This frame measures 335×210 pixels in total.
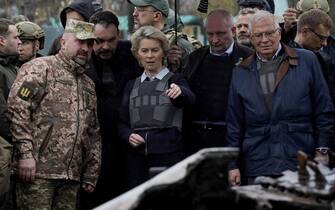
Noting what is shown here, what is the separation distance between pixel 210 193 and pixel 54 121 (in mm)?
3443

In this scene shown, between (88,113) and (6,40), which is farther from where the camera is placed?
(6,40)

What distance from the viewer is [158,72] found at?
8266 mm

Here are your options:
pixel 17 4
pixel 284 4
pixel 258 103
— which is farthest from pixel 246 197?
pixel 17 4

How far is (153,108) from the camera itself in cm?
810

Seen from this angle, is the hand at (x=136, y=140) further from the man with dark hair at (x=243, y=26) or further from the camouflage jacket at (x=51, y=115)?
the man with dark hair at (x=243, y=26)

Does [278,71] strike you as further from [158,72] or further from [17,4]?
[17,4]

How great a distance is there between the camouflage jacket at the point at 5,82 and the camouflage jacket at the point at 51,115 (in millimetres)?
63

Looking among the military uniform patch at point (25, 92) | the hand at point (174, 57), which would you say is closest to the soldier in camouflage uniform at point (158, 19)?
the hand at point (174, 57)

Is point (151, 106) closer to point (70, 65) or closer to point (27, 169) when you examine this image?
point (70, 65)

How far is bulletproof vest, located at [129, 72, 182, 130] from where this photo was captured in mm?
8094

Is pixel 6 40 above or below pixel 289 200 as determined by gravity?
above

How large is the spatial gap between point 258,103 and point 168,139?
0.86 metres

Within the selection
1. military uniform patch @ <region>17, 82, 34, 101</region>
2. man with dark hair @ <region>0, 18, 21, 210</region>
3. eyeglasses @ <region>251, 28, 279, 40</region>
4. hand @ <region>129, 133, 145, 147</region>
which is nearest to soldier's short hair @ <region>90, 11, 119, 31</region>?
man with dark hair @ <region>0, 18, 21, 210</region>

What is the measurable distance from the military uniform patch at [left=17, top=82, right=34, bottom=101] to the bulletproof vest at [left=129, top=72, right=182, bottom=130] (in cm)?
87
